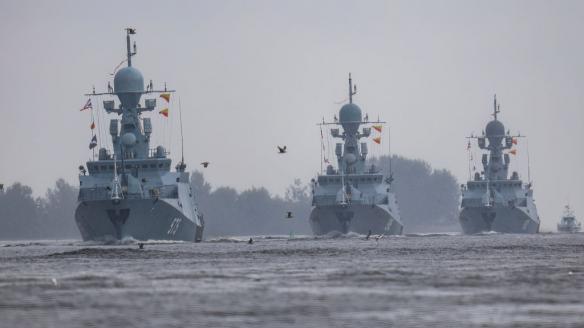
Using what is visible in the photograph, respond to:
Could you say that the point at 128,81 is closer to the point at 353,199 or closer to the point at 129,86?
the point at 129,86

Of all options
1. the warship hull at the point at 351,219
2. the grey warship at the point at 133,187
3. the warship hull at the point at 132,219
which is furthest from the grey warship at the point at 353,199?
the warship hull at the point at 132,219

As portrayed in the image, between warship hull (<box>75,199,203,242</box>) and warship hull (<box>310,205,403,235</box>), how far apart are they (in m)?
40.7

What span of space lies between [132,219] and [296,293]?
84.4 meters

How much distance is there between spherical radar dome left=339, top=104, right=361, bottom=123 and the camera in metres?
192

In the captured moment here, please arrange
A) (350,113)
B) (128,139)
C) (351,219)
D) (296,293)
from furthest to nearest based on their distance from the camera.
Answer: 1. (350,113)
2. (351,219)
3. (128,139)
4. (296,293)

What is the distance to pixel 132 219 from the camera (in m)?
135

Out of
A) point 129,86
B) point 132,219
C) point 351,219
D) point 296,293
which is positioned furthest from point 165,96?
point 296,293

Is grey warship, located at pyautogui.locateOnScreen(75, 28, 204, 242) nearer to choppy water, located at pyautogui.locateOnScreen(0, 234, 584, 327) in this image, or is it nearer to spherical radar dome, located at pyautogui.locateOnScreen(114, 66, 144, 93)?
spherical radar dome, located at pyautogui.locateOnScreen(114, 66, 144, 93)

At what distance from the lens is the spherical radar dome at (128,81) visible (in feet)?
485

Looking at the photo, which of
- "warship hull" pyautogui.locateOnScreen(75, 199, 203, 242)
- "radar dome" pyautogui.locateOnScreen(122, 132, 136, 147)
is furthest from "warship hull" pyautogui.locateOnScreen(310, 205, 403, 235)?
"warship hull" pyautogui.locateOnScreen(75, 199, 203, 242)

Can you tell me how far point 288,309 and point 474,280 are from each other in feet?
51.3

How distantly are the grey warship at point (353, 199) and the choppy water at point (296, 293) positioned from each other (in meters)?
94.6

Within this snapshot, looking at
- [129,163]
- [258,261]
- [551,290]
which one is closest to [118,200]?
[129,163]

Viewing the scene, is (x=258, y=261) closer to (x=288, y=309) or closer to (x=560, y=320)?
(x=288, y=309)
